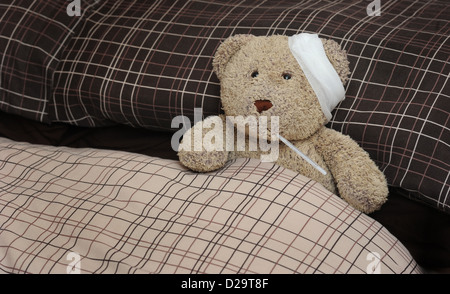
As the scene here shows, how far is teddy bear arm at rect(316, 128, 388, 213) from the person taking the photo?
116 centimetres

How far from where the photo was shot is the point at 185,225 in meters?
1.13

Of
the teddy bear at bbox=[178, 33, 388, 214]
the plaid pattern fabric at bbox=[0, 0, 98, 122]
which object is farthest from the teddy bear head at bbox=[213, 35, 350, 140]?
the plaid pattern fabric at bbox=[0, 0, 98, 122]

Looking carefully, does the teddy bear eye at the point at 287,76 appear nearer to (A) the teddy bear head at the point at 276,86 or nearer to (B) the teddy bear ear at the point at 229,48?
(A) the teddy bear head at the point at 276,86

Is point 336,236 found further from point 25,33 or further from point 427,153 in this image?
point 25,33

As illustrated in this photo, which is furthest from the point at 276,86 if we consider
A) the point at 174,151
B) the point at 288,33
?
the point at 174,151

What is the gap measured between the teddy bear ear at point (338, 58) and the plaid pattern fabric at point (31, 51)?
31.3 inches

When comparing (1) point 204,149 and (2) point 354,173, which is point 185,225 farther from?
(2) point 354,173

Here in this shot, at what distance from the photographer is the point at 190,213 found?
1148 millimetres

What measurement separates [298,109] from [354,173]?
179 mm

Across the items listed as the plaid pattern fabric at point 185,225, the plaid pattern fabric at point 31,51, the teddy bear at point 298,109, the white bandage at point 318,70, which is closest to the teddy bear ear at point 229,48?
the teddy bear at point 298,109

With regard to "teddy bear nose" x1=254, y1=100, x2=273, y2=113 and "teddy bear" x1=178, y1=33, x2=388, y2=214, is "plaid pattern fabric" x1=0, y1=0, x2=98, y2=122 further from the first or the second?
"teddy bear nose" x1=254, y1=100, x2=273, y2=113

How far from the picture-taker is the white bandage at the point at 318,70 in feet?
3.82

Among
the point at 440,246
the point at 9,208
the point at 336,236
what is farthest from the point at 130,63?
the point at 440,246

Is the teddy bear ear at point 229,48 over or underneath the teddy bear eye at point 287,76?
over
